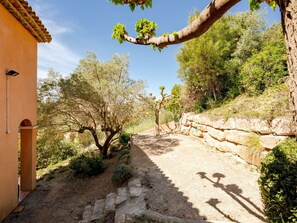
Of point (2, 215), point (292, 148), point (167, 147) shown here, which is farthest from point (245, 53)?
point (2, 215)

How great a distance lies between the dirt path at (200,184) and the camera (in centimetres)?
432

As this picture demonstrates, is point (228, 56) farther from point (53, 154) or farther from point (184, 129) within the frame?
point (53, 154)

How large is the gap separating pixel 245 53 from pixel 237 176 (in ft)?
22.0

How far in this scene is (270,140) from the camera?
5.39 m

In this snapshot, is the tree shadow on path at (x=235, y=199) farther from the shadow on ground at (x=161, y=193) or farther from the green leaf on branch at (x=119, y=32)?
the green leaf on branch at (x=119, y=32)

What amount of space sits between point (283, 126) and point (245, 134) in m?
1.59

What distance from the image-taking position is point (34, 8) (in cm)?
662

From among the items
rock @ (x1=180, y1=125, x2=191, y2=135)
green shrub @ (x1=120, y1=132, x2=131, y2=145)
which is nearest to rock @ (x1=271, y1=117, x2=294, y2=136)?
rock @ (x1=180, y1=125, x2=191, y2=135)

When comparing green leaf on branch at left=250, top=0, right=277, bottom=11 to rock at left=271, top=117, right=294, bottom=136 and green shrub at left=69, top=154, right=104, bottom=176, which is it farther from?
green shrub at left=69, top=154, right=104, bottom=176

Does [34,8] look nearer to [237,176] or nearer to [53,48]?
[53,48]

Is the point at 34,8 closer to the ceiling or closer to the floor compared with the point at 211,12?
closer to the ceiling

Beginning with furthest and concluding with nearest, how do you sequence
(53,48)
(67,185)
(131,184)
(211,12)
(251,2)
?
(53,48) → (67,185) → (131,184) → (251,2) → (211,12)

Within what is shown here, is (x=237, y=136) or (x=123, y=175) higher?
(x=237, y=136)

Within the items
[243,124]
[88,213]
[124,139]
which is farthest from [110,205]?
[124,139]
